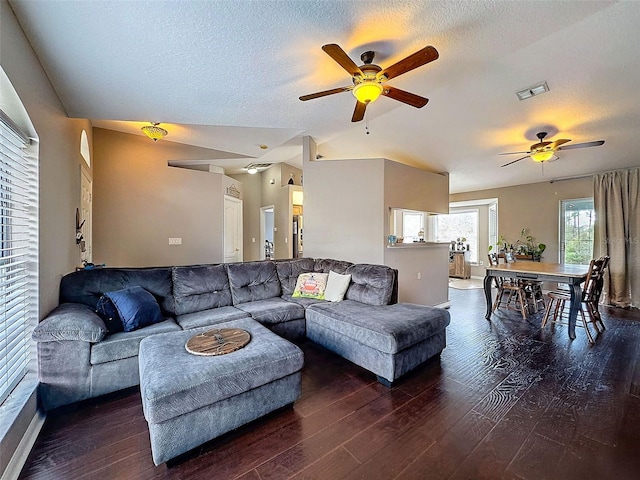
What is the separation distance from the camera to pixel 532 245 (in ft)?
21.6

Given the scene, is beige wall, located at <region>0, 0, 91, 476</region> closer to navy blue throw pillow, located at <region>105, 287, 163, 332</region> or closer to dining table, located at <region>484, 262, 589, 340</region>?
navy blue throw pillow, located at <region>105, 287, 163, 332</region>

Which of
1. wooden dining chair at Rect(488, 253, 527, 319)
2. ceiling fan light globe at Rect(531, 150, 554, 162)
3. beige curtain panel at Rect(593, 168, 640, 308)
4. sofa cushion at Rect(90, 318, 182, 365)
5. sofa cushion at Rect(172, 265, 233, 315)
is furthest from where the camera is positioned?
beige curtain panel at Rect(593, 168, 640, 308)

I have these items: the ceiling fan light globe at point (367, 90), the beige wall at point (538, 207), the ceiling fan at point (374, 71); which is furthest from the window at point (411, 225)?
the ceiling fan light globe at point (367, 90)

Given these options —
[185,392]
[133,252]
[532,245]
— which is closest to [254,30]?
[185,392]

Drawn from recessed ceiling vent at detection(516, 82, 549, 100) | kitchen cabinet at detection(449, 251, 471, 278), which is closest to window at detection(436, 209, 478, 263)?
kitchen cabinet at detection(449, 251, 471, 278)

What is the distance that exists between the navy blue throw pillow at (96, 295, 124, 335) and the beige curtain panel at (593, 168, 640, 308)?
7889mm

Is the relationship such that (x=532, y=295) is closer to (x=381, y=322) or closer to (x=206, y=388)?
(x=381, y=322)

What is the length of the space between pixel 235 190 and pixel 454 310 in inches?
211

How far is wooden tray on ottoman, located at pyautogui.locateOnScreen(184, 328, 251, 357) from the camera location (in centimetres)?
189

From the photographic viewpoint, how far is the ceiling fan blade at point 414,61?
184 centimetres

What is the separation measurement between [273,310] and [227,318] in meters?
0.50

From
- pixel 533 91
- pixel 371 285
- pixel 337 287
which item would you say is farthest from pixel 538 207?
pixel 337 287

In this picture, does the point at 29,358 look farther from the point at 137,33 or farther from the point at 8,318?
the point at 137,33

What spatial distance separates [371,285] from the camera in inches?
129
